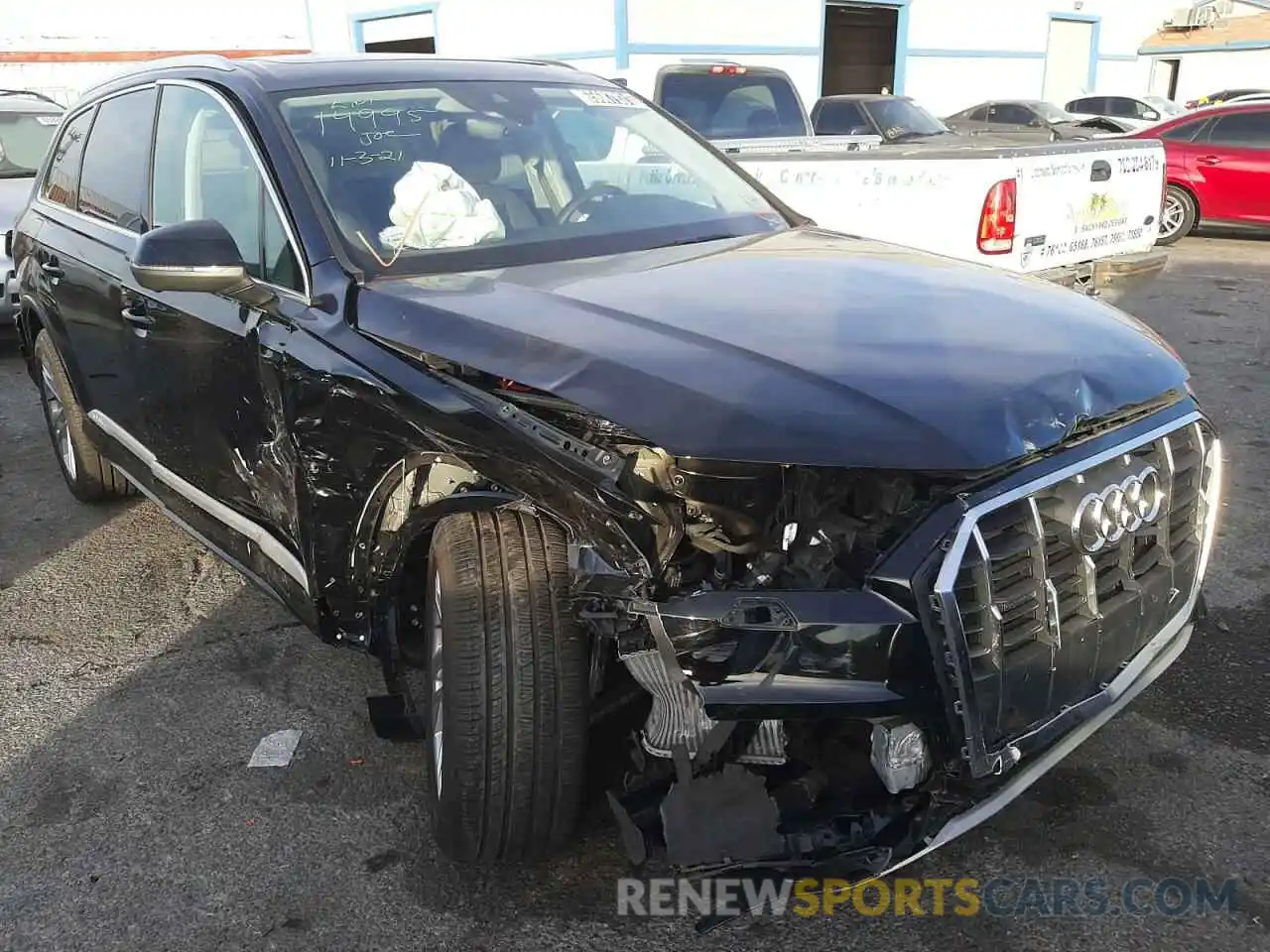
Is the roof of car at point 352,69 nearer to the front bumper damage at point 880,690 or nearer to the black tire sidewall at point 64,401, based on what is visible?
the black tire sidewall at point 64,401

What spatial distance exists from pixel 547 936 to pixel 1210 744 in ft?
6.33

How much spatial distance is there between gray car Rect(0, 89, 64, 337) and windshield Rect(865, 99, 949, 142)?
881 cm

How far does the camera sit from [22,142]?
955cm

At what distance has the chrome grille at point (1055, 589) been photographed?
1.97 metres

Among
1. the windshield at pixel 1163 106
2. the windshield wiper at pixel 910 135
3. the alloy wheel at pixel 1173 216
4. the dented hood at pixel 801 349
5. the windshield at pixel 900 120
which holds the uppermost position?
the dented hood at pixel 801 349

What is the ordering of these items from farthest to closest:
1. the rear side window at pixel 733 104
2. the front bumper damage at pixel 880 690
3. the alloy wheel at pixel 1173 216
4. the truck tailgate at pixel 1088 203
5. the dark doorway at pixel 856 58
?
the dark doorway at pixel 856 58 → the alloy wheel at pixel 1173 216 → the rear side window at pixel 733 104 → the truck tailgate at pixel 1088 203 → the front bumper damage at pixel 880 690

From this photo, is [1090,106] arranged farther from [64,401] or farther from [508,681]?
[508,681]

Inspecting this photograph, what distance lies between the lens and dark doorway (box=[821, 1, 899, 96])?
2509 centimetres

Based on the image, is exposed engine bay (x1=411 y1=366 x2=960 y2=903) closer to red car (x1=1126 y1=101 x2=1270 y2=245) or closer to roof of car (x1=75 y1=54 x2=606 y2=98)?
roof of car (x1=75 y1=54 x2=606 y2=98)

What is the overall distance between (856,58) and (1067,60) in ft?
16.4

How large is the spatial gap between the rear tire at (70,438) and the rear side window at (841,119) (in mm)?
9964

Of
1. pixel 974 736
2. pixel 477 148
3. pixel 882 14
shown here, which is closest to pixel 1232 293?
pixel 477 148

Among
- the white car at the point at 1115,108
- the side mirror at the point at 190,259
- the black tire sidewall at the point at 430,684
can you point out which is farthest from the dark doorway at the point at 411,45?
the black tire sidewall at the point at 430,684

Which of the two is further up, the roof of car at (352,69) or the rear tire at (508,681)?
the roof of car at (352,69)
